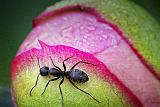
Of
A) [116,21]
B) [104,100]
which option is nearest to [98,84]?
[104,100]

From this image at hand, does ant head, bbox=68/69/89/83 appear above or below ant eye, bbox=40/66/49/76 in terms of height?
below

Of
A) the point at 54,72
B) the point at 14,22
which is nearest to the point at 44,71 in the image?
the point at 54,72

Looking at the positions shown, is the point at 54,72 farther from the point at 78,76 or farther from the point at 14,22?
the point at 14,22

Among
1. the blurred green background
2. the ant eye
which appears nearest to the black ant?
the ant eye

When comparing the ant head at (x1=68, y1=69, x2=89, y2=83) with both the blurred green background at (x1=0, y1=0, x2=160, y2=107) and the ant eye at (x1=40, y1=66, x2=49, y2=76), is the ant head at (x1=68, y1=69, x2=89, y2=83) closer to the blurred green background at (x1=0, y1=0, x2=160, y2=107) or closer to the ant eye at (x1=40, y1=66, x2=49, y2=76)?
the ant eye at (x1=40, y1=66, x2=49, y2=76)

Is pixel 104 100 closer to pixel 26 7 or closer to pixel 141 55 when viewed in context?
pixel 141 55
